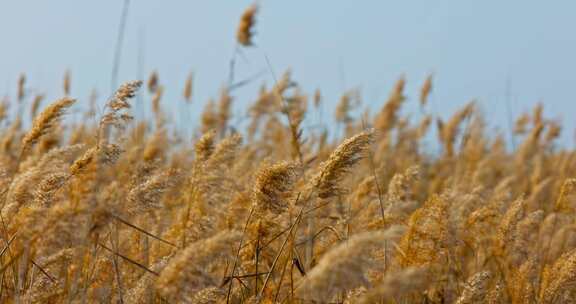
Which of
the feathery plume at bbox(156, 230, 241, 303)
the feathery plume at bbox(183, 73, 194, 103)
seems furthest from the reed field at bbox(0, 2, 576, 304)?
the feathery plume at bbox(183, 73, 194, 103)

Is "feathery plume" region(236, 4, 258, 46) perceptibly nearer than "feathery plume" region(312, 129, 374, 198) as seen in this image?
No

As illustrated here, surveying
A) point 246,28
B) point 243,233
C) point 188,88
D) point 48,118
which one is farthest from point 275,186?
point 188,88

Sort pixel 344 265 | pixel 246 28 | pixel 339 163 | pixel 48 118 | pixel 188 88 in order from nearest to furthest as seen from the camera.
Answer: pixel 344 265 < pixel 339 163 < pixel 48 118 < pixel 246 28 < pixel 188 88

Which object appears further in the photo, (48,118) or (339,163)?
(48,118)

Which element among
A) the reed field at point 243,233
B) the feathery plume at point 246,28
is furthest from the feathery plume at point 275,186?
the feathery plume at point 246,28

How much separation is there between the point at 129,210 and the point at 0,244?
1.32ft

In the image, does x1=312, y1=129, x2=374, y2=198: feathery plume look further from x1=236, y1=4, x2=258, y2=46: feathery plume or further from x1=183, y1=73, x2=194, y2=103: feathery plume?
x1=183, y1=73, x2=194, y2=103: feathery plume

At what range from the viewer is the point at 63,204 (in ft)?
3.87

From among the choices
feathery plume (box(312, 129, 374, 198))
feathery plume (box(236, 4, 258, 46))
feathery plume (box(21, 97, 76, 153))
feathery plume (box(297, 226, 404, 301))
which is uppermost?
feathery plume (box(236, 4, 258, 46))

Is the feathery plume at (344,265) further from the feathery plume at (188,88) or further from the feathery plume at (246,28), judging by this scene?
the feathery plume at (188,88)

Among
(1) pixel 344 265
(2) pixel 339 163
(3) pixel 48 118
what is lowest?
(1) pixel 344 265

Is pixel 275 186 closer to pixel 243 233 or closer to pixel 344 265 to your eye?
pixel 243 233

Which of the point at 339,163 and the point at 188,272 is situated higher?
the point at 339,163

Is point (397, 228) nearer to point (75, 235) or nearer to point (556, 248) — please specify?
point (75, 235)
